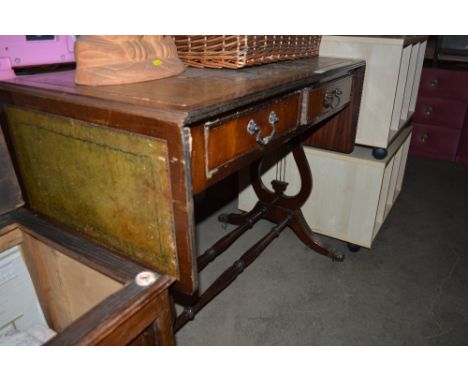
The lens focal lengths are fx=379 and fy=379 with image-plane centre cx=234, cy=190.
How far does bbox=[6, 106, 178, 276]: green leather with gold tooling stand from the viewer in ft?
2.58

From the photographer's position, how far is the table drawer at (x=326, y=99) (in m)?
1.21

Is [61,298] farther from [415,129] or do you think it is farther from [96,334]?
[415,129]

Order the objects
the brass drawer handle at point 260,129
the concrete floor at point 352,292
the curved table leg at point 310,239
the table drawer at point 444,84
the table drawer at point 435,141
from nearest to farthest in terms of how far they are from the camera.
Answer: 1. the brass drawer handle at point 260,129
2. the concrete floor at point 352,292
3. the curved table leg at point 310,239
4. the table drawer at point 444,84
5. the table drawer at point 435,141

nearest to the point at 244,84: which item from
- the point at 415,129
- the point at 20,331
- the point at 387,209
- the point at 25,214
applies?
the point at 25,214

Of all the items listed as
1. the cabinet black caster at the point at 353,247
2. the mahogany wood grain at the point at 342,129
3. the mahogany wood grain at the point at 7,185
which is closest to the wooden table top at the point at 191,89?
the mahogany wood grain at the point at 7,185

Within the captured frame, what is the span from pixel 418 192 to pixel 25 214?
2525 mm

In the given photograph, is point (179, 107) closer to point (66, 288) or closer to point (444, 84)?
point (66, 288)

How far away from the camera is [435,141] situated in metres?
3.24

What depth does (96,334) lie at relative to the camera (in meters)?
0.70

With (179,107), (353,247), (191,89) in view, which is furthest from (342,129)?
(179,107)

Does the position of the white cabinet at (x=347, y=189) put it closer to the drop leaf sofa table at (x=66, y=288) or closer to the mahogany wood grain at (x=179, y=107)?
the mahogany wood grain at (x=179, y=107)

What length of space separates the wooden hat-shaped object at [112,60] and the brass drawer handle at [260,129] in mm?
289
